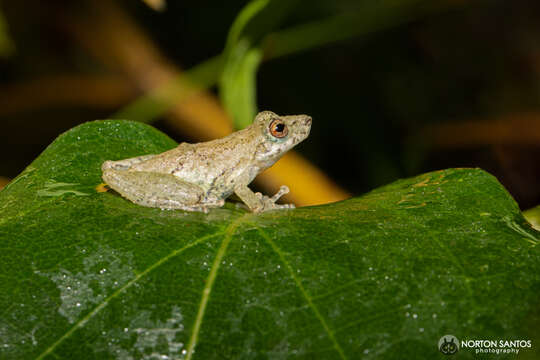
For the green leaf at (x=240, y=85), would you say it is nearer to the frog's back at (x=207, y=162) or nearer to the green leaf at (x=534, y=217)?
the frog's back at (x=207, y=162)

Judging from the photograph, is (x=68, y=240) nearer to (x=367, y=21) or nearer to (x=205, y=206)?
(x=205, y=206)

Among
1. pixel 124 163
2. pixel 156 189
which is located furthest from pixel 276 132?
pixel 124 163

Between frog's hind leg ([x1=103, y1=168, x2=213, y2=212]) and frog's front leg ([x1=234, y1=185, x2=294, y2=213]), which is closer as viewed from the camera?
frog's hind leg ([x1=103, y1=168, x2=213, y2=212])

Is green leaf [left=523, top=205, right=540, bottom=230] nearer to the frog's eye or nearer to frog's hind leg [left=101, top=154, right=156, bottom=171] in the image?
the frog's eye

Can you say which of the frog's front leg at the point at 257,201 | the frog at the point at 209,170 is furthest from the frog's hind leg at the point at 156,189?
the frog's front leg at the point at 257,201

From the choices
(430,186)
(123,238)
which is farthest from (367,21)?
(123,238)

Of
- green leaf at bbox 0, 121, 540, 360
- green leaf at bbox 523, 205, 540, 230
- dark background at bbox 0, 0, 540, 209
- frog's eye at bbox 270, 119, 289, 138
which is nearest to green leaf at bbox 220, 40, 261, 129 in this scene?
frog's eye at bbox 270, 119, 289, 138

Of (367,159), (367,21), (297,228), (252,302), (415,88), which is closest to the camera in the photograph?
(252,302)
